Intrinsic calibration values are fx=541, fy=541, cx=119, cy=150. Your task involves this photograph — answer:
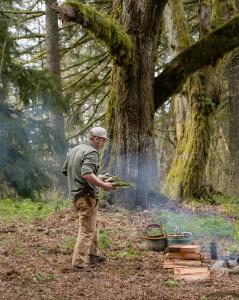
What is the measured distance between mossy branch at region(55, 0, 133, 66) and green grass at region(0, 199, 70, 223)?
3.05 m

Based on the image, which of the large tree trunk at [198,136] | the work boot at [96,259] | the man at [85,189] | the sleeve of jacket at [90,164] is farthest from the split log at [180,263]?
the large tree trunk at [198,136]

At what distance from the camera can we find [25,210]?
10.2m

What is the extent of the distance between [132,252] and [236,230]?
2.34 m

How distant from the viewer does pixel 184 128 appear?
14477 millimetres

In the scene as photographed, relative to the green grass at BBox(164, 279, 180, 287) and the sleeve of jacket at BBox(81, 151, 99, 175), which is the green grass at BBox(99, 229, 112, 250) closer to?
the sleeve of jacket at BBox(81, 151, 99, 175)

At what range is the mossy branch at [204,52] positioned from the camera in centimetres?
1025

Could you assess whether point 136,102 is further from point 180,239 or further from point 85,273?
point 85,273

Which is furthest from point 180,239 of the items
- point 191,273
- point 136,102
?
point 136,102

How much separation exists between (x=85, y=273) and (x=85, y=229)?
0.57m

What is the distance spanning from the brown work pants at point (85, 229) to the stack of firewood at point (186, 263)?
3.44 feet

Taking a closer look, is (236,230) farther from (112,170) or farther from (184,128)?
(184,128)

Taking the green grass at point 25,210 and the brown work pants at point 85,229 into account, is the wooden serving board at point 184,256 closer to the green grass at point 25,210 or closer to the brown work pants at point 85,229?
the brown work pants at point 85,229

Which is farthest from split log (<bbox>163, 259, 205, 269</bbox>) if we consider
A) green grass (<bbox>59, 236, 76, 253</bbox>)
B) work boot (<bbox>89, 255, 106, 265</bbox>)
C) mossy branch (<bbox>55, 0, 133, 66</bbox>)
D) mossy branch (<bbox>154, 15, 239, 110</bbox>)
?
mossy branch (<bbox>154, 15, 239, 110</bbox>)

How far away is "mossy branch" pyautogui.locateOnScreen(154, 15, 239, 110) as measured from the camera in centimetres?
1025
